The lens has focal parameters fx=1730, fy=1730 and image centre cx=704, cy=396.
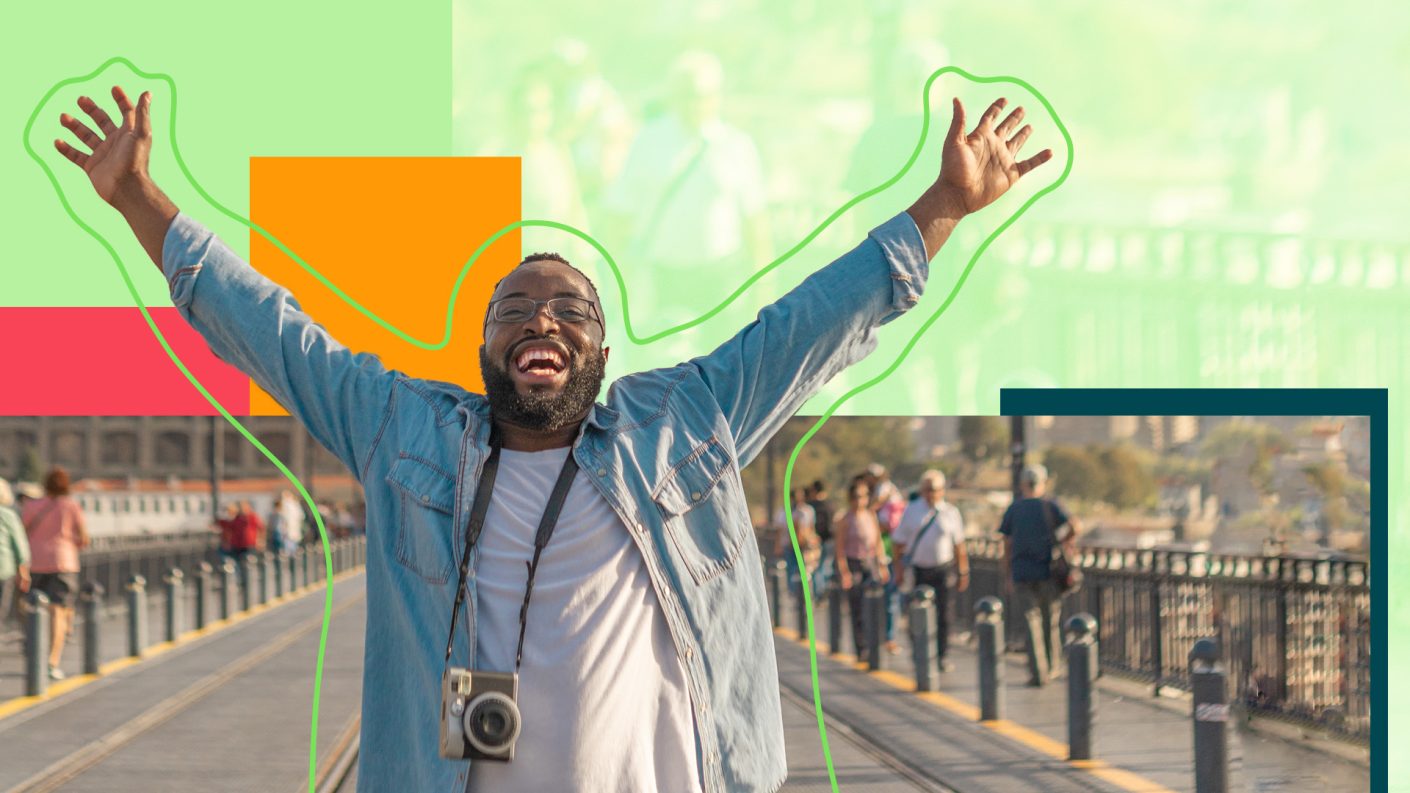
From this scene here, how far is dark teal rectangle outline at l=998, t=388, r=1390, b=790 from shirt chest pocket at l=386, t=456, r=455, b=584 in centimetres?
252

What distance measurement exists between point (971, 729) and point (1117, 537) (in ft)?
99.0

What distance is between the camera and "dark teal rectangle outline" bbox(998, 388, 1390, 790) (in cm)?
525

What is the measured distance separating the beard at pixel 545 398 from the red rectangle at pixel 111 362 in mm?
2073

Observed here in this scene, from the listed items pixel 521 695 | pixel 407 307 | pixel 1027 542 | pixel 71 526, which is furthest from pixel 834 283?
pixel 71 526

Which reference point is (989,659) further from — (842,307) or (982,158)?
(842,307)

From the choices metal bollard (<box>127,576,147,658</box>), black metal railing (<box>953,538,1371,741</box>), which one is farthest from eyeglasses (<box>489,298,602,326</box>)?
metal bollard (<box>127,576,147,658</box>)

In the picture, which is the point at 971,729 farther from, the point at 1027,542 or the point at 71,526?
the point at 71,526

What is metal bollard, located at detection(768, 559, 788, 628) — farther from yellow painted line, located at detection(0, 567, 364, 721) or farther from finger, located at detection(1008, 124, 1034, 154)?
finger, located at detection(1008, 124, 1034, 154)

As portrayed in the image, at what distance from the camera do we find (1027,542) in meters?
11.8

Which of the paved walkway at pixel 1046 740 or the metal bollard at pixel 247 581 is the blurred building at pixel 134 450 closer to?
the metal bollard at pixel 247 581

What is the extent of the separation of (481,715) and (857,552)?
36.3ft

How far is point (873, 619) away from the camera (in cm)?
1293

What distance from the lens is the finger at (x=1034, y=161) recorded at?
3.38m

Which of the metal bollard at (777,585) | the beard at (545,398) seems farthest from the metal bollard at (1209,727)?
the metal bollard at (777,585)
